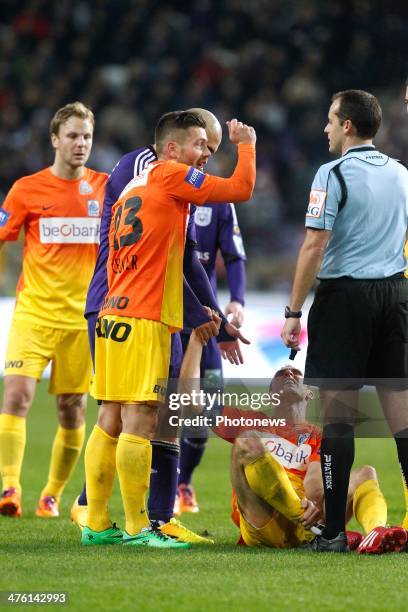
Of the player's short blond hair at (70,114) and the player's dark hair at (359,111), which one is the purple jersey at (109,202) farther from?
the player's short blond hair at (70,114)

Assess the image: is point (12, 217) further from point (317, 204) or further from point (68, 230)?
point (317, 204)

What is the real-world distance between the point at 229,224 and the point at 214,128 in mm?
1746

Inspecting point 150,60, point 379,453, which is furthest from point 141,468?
point 150,60

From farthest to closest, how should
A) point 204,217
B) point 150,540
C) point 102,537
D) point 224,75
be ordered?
1. point 224,75
2. point 204,217
3. point 102,537
4. point 150,540

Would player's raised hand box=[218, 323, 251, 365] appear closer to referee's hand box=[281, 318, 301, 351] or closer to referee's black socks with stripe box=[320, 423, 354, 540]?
referee's hand box=[281, 318, 301, 351]

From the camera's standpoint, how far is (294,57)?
62.5 ft

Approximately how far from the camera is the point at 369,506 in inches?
226

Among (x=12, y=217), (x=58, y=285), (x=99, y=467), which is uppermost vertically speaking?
(x=12, y=217)

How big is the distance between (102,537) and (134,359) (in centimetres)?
91

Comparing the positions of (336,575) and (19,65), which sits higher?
(19,65)

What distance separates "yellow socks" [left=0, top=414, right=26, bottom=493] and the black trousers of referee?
2407 millimetres

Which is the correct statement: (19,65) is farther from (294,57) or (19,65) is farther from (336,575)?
(336,575)

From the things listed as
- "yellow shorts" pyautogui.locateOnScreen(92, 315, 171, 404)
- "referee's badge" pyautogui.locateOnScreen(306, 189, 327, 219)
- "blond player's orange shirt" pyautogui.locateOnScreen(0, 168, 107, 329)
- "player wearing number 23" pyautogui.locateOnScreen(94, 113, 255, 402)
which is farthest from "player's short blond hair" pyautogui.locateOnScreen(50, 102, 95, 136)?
"referee's badge" pyautogui.locateOnScreen(306, 189, 327, 219)

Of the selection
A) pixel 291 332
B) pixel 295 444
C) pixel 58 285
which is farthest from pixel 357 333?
pixel 58 285
